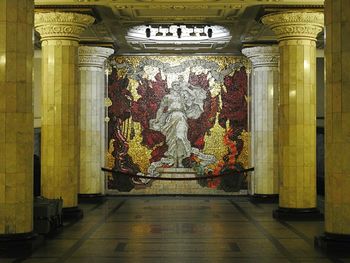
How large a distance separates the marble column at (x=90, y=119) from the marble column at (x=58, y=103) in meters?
5.12

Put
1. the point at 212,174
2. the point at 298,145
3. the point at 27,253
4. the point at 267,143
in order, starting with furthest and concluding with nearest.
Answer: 1. the point at 212,174
2. the point at 267,143
3. the point at 298,145
4. the point at 27,253

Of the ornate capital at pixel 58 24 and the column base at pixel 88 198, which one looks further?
the column base at pixel 88 198

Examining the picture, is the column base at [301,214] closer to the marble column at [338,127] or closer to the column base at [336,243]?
the column base at [336,243]

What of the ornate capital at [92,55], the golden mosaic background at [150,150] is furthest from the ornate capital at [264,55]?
the ornate capital at [92,55]

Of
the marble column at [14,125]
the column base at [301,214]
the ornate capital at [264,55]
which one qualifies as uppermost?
the ornate capital at [264,55]

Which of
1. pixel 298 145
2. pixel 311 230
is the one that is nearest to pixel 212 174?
pixel 298 145

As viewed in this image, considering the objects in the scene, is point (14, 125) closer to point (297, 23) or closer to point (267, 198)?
point (297, 23)

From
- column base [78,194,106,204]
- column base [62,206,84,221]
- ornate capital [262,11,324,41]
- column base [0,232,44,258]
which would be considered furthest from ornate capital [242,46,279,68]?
column base [0,232,44,258]

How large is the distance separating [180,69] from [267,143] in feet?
14.5

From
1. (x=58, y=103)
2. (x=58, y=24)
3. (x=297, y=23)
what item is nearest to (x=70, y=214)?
(x=58, y=103)

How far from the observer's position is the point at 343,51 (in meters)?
10.2

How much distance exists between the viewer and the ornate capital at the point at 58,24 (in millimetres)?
15016

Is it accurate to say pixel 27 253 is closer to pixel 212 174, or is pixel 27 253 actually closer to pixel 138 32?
pixel 138 32

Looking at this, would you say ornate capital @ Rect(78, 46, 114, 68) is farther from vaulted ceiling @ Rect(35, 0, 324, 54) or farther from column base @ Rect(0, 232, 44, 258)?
column base @ Rect(0, 232, 44, 258)
